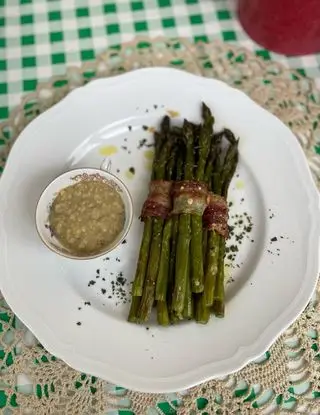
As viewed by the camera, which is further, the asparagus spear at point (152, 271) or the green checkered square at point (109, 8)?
the green checkered square at point (109, 8)

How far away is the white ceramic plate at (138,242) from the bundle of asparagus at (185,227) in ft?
0.21

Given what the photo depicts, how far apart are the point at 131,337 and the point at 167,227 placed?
0.39 meters

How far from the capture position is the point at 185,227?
188cm

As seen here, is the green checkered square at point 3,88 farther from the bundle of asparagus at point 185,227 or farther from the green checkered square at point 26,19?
the bundle of asparagus at point 185,227

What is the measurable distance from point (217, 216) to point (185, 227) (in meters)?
0.12

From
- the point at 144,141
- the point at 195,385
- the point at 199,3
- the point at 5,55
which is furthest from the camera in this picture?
the point at 199,3

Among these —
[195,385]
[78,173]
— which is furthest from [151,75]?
[195,385]

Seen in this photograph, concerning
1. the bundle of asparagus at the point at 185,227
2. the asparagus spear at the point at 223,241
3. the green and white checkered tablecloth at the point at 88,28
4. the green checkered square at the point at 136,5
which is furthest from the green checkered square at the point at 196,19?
the asparagus spear at the point at 223,241

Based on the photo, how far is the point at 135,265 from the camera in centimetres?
194

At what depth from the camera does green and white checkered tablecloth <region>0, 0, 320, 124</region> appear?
235 cm

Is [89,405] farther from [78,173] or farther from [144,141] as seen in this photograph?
[144,141]

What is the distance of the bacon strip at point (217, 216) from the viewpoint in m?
1.90

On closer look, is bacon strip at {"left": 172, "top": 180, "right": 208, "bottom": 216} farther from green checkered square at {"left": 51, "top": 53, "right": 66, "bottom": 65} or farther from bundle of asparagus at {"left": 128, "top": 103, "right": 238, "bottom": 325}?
green checkered square at {"left": 51, "top": 53, "right": 66, "bottom": 65}

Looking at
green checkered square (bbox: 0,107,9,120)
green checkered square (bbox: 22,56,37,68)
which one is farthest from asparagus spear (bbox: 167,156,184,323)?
green checkered square (bbox: 22,56,37,68)
